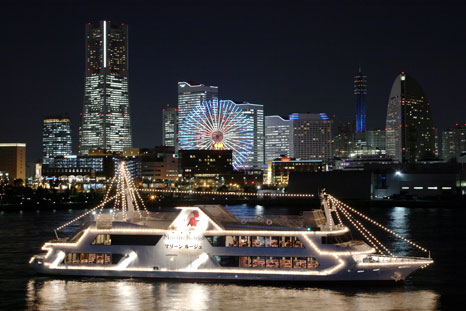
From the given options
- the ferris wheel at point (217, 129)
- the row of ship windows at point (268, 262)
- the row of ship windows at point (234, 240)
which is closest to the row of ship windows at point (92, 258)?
the row of ship windows at point (234, 240)

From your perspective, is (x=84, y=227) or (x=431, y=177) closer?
(x=84, y=227)

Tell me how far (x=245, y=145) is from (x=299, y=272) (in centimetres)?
11670

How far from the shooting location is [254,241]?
28906 mm

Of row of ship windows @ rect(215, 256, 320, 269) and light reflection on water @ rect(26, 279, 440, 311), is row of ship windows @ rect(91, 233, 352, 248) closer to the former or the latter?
row of ship windows @ rect(215, 256, 320, 269)

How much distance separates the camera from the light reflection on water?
25844 millimetres

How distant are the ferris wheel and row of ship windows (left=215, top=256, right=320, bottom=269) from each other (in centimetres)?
11481

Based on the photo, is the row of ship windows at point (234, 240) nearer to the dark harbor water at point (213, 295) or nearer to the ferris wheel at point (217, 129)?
the dark harbor water at point (213, 295)

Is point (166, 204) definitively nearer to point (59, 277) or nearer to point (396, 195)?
point (396, 195)

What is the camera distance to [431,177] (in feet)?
419

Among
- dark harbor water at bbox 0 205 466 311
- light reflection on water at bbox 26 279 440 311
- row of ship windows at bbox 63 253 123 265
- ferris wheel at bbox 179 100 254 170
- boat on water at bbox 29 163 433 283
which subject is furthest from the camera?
ferris wheel at bbox 179 100 254 170

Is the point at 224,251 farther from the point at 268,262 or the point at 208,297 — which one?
the point at 208,297

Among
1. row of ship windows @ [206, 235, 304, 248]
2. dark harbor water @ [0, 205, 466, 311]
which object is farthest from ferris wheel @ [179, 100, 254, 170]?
row of ship windows @ [206, 235, 304, 248]

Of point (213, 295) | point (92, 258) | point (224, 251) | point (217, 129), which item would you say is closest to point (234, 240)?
point (224, 251)

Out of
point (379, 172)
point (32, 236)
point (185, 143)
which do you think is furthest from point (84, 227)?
point (185, 143)
